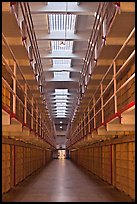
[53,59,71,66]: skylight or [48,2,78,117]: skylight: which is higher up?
[48,2,78,117]: skylight

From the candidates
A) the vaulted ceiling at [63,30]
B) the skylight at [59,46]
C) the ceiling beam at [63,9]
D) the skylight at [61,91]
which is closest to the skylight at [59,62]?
the vaulted ceiling at [63,30]

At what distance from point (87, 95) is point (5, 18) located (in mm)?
7851

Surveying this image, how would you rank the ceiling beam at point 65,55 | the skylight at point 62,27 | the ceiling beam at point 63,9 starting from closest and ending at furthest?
1. the ceiling beam at point 63,9
2. the skylight at point 62,27
3. the ceiling beam at point 65,55

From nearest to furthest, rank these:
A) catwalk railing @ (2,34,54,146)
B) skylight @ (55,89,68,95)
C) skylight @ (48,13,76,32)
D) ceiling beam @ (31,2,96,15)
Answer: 1. catwalk railing @ (2,34,54,146)
2. ceiling beam @ (31,2,96,15)
3. skylight @ (48,13,76,32)
4. skylight @ (55,89,68,95)

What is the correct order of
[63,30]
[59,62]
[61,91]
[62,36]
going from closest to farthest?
[62,36] → [63,30] → [59,62] → [61,91]

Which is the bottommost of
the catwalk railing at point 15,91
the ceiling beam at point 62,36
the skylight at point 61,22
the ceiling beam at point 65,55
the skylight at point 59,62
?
the catwalk railing at point 15,91

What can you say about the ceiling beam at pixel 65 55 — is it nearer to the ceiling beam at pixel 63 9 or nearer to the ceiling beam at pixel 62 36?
the ceiling beam at pixel 62 36

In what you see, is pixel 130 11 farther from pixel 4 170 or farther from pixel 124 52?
→ pixel 4 170

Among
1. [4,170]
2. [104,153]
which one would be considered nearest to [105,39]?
[4,170]

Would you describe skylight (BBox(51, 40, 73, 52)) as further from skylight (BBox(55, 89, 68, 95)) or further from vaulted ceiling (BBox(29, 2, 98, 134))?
skylight (BBox(55, 89, 68, 95))

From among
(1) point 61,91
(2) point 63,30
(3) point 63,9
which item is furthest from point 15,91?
(1) point 61,91

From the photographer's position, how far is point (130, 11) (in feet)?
17.7

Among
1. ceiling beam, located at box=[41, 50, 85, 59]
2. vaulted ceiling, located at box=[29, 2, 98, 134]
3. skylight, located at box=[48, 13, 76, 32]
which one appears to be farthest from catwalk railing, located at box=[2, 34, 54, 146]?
ceiling beam, located at box=[41, 50, 85, 59]

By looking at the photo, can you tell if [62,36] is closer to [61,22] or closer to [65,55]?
[61,22]
